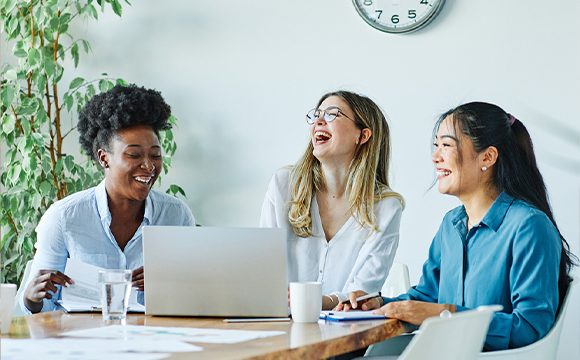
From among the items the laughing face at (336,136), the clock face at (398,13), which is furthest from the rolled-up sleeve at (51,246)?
the clock face at (398,13)

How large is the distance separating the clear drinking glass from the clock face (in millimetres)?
1941

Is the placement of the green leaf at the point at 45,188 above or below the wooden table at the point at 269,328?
above

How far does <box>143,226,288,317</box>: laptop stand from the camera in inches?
54.6

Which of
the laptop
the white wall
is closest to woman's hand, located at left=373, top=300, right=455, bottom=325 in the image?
the laptop

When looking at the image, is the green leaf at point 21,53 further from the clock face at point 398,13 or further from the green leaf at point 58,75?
the clock face at point 398,13

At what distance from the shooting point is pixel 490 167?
5.68ft

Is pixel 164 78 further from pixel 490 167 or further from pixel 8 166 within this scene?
pixel 490 167

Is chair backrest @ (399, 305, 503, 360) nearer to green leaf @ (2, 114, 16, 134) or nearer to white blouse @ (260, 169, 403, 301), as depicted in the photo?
white blouse @ (260, 169, 403, 301)

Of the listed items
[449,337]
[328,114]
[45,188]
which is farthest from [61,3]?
[449,337]

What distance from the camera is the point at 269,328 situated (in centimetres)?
126

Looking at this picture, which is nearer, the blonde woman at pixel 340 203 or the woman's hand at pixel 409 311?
the woman's hand at pixel 409 311

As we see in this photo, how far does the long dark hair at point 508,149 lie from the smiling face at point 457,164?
1 cm

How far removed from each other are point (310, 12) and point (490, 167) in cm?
162

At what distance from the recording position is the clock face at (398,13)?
280cm
